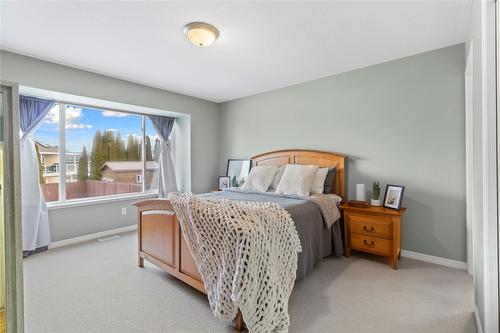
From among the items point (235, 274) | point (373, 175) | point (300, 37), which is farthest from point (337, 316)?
point (300, 37)

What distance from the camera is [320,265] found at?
279cm

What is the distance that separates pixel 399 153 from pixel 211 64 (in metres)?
2.61

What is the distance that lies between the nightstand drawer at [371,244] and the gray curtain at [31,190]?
3.98 m

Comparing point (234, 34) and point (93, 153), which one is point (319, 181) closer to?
point (234, 34)

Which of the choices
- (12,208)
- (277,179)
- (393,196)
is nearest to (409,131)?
(393,196)

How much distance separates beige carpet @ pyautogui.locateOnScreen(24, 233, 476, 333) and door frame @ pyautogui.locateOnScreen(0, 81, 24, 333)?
2.65 ft

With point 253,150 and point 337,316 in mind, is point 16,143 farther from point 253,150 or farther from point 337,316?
point 253,150

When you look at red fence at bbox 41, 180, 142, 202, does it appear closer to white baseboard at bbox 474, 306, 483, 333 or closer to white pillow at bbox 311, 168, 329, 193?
white pillow at bbox 311, 168, 329, 193

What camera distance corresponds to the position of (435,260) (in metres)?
2.82

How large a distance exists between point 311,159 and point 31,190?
383cm

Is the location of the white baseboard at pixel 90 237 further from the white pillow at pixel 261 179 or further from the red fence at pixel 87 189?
the white pillow at pixel 261 179

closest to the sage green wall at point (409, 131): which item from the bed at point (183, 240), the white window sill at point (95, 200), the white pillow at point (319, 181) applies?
the white pillow at point (319, 181)

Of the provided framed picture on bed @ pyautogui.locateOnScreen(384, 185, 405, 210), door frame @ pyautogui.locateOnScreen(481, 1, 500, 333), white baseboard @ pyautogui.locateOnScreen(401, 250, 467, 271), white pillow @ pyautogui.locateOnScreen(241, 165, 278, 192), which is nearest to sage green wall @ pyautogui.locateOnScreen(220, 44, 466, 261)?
white baseboard @ pyautogui.locateOnScreen(401, 250, 467, 271)

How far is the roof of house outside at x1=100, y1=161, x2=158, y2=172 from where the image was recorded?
4.29m
